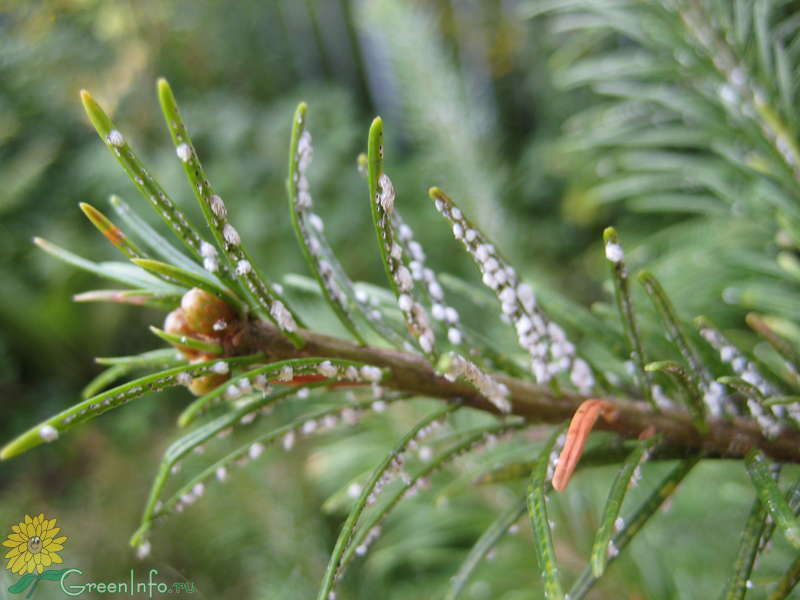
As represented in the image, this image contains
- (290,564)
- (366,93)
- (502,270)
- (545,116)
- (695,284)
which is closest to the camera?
(502,270)

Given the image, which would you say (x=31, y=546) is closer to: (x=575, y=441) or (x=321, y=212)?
(x=575, y=441)

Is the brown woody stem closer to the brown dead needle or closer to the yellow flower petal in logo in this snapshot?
the brown dead needle

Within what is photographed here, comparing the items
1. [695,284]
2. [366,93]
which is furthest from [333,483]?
[366,93]

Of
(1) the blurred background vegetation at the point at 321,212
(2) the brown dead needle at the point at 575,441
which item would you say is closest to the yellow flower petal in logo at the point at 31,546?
(1) the blurred background vegetation at the point at 321,212

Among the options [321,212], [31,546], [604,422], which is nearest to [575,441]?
[604,422]

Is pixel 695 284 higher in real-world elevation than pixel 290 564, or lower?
higher

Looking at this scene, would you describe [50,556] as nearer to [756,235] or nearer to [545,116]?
[756,235]

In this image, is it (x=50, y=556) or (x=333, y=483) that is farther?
(x=333, y=483)
